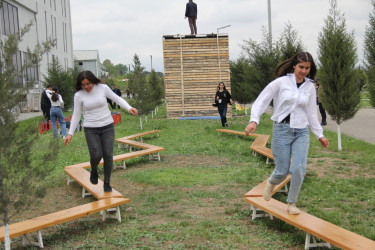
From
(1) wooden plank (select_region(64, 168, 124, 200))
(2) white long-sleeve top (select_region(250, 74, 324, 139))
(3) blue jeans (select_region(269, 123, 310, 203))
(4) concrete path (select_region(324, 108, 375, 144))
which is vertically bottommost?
(4) concrete path (select_region(324, 108, 375, 144))

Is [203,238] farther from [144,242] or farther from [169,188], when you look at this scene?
[169,188]

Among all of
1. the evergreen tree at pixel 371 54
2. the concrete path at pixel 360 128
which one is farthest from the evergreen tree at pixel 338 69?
the concrete path at pixel 360 128

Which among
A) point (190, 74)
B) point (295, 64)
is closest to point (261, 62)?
point (190, 74)

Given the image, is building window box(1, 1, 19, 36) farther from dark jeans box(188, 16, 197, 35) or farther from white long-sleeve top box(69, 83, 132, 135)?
white long-sleeve top box(69, 83, 132, 135)

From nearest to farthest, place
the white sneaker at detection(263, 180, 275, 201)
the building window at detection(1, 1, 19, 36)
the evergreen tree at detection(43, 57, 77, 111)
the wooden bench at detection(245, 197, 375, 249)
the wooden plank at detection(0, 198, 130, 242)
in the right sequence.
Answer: the wooden bench at detection(245, 197, 375, 249), the wooden plank at detection(0, 198, 130, 242), the white sneaker at detection(263, 180, 275, 201), the evergreen tree at detection(43, 57, 77, 111), the building window at detection(1, 1, 19, 36)

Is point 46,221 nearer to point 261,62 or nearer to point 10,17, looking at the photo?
point 261,62

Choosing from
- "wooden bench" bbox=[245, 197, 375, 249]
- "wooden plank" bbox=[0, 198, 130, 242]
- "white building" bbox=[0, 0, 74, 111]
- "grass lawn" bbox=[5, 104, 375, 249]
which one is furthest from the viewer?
"white building" bbox=[0, 0, 74, 111]

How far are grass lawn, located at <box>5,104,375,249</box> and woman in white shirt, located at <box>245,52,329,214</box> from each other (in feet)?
2.55

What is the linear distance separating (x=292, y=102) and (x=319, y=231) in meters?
1.38

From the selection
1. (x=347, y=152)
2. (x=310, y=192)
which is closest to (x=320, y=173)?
(x=310, y=192)

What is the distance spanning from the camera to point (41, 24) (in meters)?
39.6

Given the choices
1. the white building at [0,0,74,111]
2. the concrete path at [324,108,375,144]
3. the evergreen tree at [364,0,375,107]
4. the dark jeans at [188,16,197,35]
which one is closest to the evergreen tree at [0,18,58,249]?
the evergreen tree at [364,0,375,107]

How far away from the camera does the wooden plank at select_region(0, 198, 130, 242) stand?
4.04m

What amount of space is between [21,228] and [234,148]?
7.55 meters
